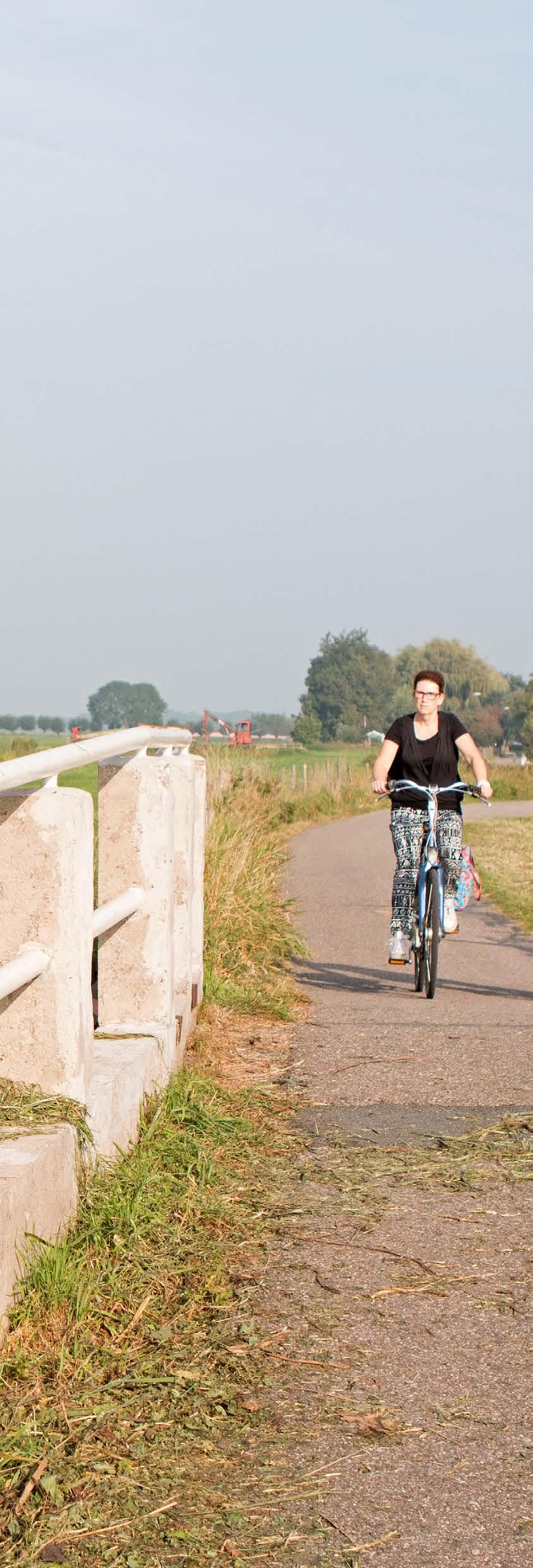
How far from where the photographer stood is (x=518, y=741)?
481 feet

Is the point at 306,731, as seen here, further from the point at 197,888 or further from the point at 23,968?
the point at 23,968

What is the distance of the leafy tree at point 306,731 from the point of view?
475 feet

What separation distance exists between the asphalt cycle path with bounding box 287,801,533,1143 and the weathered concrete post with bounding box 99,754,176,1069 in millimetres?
839

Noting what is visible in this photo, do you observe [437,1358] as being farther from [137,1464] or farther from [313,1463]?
[137,1464]

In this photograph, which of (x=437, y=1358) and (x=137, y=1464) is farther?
(x=437, y=1358)

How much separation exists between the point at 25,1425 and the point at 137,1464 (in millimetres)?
221

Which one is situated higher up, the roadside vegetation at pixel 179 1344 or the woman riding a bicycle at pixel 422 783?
the woman riding a bicycle at pixel 422 783

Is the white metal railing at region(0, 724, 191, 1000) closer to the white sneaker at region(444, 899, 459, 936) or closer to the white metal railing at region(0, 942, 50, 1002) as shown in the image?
the white metal railing at region(0, 942, 50, 1002)

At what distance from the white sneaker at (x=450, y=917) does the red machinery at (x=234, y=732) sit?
16877mm

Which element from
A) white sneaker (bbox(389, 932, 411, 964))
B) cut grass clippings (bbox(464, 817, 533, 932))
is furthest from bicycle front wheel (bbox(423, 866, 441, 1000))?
cut grass clippings (bbox(464, 817, 533, 932))

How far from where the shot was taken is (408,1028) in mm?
7375

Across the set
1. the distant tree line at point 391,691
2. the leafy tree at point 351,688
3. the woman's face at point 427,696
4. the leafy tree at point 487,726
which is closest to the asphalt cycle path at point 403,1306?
the woman's face at point 427,696

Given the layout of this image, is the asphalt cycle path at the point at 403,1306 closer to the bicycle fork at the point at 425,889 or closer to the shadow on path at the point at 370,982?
the bicycle fork at the point at 425,889

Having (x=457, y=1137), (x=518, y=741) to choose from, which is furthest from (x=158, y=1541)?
(x=518, y=741)
